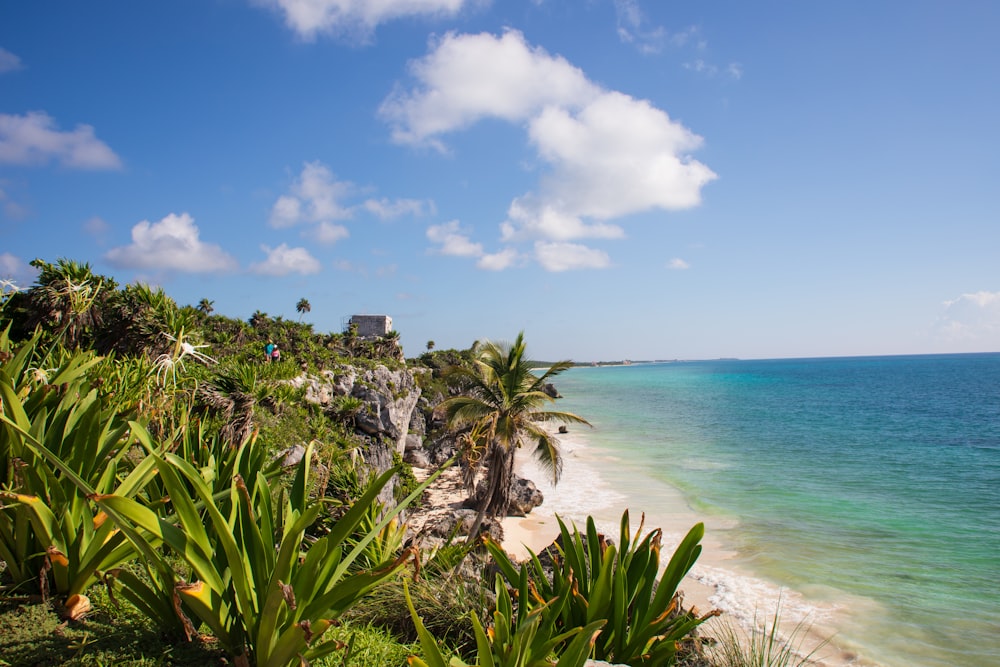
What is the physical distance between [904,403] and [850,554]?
5940 cm

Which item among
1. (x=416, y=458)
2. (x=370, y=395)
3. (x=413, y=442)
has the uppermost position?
(x=370, y=395)

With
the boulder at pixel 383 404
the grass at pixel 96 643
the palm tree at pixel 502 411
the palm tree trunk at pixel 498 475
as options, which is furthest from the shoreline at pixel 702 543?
the boulder at pixel 383 404

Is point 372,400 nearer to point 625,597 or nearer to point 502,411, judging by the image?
point 502,411

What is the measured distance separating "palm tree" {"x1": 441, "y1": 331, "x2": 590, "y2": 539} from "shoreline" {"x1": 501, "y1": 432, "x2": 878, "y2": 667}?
2228mm

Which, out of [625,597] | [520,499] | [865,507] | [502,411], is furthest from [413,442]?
[625,597]

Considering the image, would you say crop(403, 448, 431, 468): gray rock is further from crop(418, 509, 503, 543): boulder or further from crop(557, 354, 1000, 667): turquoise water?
crop(557, 354, 1000, 667): turquoise water

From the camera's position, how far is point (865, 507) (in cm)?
2000

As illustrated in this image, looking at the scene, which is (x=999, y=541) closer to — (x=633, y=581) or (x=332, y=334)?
(x=633, y=581)

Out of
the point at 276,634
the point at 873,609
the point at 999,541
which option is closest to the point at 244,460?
the point at 276,634

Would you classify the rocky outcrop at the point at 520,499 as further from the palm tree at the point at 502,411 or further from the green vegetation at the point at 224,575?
the green vegetation at the point at 224,575

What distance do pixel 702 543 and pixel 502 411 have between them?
8441 millimetres

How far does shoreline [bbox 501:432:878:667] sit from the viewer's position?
1043 cm

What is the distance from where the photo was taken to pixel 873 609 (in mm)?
11750

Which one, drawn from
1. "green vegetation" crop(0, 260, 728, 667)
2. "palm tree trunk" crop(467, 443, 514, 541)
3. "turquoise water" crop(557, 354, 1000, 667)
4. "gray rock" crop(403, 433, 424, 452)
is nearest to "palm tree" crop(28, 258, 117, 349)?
"green vegetation" crop(0, 260, 728, 667)
